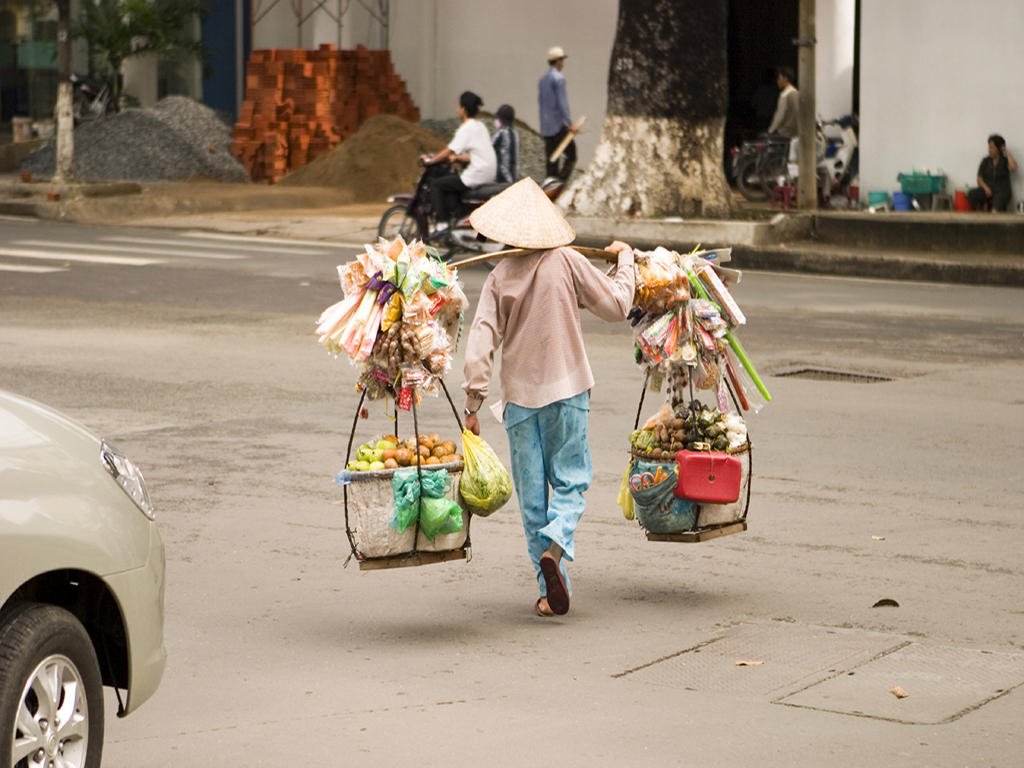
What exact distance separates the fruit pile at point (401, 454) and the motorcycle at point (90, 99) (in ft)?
89.9

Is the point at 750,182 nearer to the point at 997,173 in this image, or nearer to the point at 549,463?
the point at 997,173

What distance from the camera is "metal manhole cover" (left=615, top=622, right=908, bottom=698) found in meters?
5.17

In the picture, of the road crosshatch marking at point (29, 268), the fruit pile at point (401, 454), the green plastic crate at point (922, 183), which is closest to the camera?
the fruit pile at point (401, 454)

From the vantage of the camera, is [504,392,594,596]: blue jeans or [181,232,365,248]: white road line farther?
[181,232,365,248]: white road line

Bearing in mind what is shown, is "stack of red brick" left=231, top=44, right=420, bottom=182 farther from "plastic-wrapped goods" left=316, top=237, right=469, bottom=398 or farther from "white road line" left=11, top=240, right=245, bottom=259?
"plastic-wrapped goods" left=316, top=237, right=469, bottom=398

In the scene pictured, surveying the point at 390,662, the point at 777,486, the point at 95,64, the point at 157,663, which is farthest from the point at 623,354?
the point at 95,64

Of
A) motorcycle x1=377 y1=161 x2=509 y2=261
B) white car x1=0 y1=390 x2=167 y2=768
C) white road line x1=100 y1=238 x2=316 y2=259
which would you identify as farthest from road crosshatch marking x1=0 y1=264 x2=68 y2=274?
white car x1=0 y1=390 x2=167 y2=768

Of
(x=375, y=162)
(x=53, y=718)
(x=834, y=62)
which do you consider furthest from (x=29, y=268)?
(x=53, y=718)

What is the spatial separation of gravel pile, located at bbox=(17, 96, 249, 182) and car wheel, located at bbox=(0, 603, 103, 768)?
26029mm

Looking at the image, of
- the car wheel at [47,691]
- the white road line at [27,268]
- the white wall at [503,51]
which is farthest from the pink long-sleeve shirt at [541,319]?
the white wall at [503,51]

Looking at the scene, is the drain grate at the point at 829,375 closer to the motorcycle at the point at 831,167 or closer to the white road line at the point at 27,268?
the white road line at the point at 27,268

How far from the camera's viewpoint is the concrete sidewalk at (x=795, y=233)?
61.2 ft

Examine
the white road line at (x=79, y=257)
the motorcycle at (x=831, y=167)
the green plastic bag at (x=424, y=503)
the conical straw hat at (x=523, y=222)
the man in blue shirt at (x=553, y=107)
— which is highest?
the man in blue shirt at (x=553, y=107)

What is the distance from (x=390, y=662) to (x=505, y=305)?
4.74 feet
